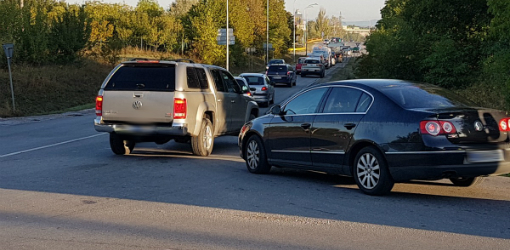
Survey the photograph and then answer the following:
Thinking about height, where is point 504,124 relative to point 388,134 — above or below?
above

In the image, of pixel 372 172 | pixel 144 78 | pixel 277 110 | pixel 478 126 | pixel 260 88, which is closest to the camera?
pixel 478 126

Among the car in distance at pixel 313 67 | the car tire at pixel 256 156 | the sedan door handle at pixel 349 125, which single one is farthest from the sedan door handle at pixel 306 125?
the car in distance at pixel 313 67

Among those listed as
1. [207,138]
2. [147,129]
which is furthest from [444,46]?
[147,129]

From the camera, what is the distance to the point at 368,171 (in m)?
8.98

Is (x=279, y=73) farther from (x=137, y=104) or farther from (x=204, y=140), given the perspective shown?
(x=137, y=104)

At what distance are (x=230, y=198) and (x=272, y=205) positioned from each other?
28.6 inches

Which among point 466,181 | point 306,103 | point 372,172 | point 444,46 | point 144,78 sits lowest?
point 466,181

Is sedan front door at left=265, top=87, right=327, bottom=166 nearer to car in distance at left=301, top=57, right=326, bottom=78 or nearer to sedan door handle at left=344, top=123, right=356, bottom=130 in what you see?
sedan door handle at left=344, top=123, right=356, bottom=130

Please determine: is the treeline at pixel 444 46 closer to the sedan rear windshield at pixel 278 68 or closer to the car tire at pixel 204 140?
the car tire at pixel 204 140

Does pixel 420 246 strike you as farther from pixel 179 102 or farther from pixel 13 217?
pixel 179 102

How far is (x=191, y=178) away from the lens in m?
10.6

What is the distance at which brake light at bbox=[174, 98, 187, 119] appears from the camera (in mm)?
12523

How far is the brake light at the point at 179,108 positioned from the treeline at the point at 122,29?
2621 cm

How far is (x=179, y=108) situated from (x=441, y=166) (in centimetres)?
575
